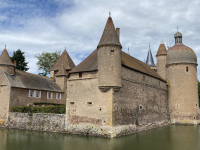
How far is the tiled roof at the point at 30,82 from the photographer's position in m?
24.0

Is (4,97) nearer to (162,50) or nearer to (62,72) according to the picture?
(62,72)

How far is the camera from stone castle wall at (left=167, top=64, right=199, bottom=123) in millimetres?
28422

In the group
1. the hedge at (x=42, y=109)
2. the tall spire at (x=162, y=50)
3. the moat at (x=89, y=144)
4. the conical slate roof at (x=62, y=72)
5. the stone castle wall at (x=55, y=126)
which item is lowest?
the moat at (x=89, y=144)

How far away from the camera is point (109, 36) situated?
59.5 ft

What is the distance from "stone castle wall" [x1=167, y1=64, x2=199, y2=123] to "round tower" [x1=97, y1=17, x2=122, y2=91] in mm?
14888

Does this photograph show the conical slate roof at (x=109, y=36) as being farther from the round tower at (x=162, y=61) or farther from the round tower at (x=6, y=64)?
the round tower at (x=162, y=61)

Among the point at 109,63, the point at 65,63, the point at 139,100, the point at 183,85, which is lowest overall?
the point at 139,100

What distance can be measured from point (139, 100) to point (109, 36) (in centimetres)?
772

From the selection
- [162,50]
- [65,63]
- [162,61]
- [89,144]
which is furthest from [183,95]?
[89,144]

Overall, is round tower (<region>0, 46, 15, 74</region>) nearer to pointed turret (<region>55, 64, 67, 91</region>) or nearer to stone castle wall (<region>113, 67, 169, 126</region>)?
pointed turret (<region>55, 64, 67, 91</region>)

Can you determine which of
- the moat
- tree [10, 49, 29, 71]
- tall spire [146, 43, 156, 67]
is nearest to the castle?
the moat

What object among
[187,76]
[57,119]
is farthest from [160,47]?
[57,119]

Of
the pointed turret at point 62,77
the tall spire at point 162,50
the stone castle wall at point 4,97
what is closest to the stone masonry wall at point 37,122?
the stone castle wall at point 4,97

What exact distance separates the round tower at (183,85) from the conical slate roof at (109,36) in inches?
587
